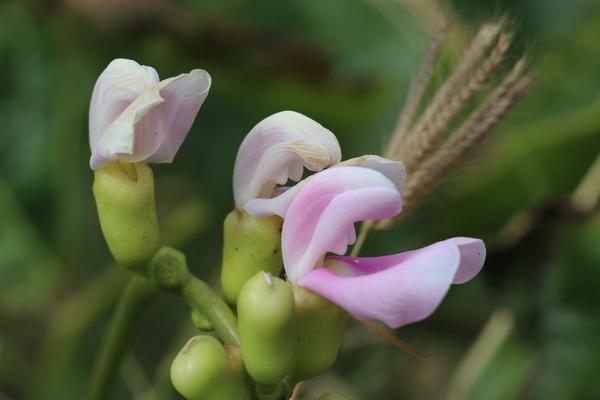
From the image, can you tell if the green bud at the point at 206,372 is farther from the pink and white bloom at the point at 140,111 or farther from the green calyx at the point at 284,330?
the pink and white bloom at the point at 140,111

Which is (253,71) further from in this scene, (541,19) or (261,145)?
(261,145)

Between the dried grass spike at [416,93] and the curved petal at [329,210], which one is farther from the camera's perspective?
the dried grass spike at [416,93]

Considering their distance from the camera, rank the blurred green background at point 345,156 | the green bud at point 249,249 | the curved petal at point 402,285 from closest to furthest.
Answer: the curved petal at point 402,285
the green bud at point 249,249
the blurred green background at point 345,156

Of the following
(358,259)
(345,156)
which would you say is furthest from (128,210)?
(345,156)

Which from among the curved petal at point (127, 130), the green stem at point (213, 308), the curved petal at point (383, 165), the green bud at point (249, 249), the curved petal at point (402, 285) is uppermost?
the curved petal at point (383, 165)

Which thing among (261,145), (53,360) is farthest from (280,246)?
(53,360)

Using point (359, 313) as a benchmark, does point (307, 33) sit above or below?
below

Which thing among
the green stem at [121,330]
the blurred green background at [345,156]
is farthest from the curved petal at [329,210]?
the blurred green background at [345,156]
